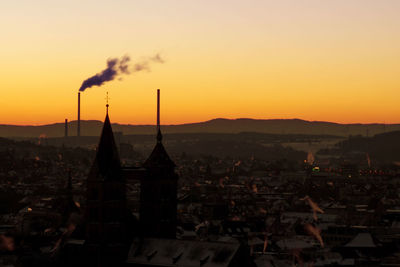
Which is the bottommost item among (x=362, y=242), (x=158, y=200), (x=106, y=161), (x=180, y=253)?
(x=362, y=242)

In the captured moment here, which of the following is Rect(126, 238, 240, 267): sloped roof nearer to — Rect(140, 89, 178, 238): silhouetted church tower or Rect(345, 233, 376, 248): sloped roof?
Rect(140, 89, 178, 238): silhouetted church tower

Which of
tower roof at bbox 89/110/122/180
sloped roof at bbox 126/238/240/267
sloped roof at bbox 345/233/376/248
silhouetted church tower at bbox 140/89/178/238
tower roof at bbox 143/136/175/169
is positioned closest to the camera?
sloped roof at bbox 126/238/240/267

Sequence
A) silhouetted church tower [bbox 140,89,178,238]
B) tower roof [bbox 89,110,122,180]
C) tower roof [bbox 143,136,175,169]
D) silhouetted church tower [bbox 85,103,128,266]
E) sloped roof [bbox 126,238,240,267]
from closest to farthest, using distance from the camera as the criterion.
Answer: sloped roof [bbox 126,238,240,267]
silhouetted church tower [bbox 85,103,128,266]
tower roof [bbox 89,110,122,180]
silhouetted church tower [bbox 140,89,178,238]
tower roof [bbox 143,136,175,169]

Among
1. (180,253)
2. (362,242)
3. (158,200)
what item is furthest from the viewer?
(362,242)

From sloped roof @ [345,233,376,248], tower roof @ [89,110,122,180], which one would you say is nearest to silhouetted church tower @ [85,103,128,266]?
tower roof @ [89,110,122,180]

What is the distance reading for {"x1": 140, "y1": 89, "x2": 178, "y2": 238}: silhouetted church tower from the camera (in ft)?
369

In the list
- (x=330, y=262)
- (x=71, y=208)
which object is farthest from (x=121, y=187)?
(x=71, y=208)

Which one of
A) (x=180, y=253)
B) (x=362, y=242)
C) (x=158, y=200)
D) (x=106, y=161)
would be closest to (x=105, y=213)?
(x=106, y=161)

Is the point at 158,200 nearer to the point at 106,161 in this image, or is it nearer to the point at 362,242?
the point at 106,161

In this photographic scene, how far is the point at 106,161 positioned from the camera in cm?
10988

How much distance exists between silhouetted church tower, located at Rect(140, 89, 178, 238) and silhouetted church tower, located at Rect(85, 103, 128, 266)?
359 cm

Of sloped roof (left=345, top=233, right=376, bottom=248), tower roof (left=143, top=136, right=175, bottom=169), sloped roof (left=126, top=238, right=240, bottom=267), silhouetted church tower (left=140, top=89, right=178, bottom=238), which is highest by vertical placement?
tower roof (left=143, top=136, right=175, bottom=169)

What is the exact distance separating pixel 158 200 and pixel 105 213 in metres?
7.44

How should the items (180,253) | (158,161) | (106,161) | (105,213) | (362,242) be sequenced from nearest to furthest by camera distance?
(180,253)
(105,213)
(106,161)
(158,161)
(362,242)
